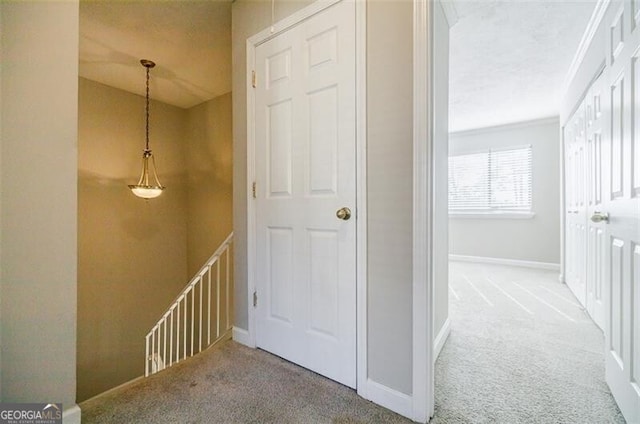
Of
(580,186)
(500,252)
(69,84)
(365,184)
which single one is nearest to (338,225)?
(365,184)

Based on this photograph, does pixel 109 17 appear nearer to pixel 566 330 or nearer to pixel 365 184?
pixel 365 184

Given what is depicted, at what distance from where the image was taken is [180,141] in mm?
4176

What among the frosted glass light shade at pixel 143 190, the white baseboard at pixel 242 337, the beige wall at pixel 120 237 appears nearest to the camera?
the white baseboard at pixel 242 337

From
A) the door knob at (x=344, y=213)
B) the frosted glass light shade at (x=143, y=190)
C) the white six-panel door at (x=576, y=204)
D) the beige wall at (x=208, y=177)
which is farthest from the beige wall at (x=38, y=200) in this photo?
the white six-panel door at (x=576, y=204)

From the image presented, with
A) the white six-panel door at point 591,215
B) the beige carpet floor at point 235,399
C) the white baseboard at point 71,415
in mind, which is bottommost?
the beige carpet floor at point 235,399

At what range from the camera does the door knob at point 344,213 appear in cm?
151

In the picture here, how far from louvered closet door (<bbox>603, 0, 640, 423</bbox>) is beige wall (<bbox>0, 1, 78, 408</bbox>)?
230 centimetres

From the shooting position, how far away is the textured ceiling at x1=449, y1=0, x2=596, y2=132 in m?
2.12

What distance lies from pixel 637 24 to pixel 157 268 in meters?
4.59

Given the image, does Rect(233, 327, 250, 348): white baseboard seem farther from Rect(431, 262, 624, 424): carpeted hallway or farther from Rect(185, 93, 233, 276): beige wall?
Rect(185, 93, 233, 276): beige wall

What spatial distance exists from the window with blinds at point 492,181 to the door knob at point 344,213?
4.48m

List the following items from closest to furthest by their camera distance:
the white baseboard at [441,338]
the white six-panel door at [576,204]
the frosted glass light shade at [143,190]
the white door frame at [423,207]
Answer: the white door frame at [423,207] < the white baseboard at [441,338] < the white six-panel door at [576,204] < the frosted glass light shade at [143,190]

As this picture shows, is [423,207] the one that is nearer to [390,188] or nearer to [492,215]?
[390,188]

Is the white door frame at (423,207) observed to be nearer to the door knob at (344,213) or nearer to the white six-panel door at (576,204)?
the door knob at (344,213)
